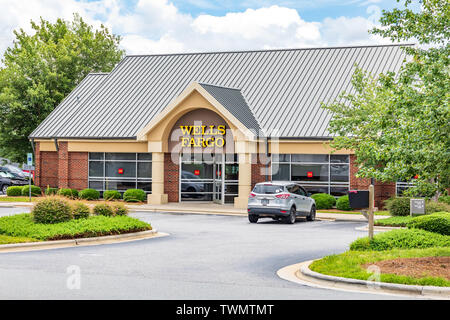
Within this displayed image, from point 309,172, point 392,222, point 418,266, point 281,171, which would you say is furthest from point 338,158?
point 418,266

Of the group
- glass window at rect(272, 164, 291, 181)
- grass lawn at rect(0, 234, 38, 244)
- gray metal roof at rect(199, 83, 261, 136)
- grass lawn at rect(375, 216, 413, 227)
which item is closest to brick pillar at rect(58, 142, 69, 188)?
gray metal roof at rect(199, 83, 261, 136)

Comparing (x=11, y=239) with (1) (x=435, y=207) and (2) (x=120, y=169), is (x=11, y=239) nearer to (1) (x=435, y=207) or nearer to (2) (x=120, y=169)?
(1) (x=435, y=207)

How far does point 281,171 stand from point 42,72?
23.8m

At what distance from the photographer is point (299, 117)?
35.1 metres

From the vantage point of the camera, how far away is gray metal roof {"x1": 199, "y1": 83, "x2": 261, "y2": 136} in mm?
33841

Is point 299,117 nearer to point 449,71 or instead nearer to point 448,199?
point 448,199

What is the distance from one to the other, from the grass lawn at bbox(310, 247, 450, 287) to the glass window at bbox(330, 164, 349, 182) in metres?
17.7

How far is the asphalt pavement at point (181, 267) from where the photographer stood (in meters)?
10.8

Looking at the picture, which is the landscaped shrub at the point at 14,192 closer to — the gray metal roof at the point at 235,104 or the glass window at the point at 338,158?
the gray metal roof at the point at 235,104

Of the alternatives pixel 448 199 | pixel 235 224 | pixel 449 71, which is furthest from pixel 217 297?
pixel 448 199

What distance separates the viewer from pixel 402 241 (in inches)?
647

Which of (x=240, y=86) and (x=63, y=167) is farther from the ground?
(x=240, y=86)

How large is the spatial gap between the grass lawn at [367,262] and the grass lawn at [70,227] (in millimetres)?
7462

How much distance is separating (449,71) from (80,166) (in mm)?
27233
